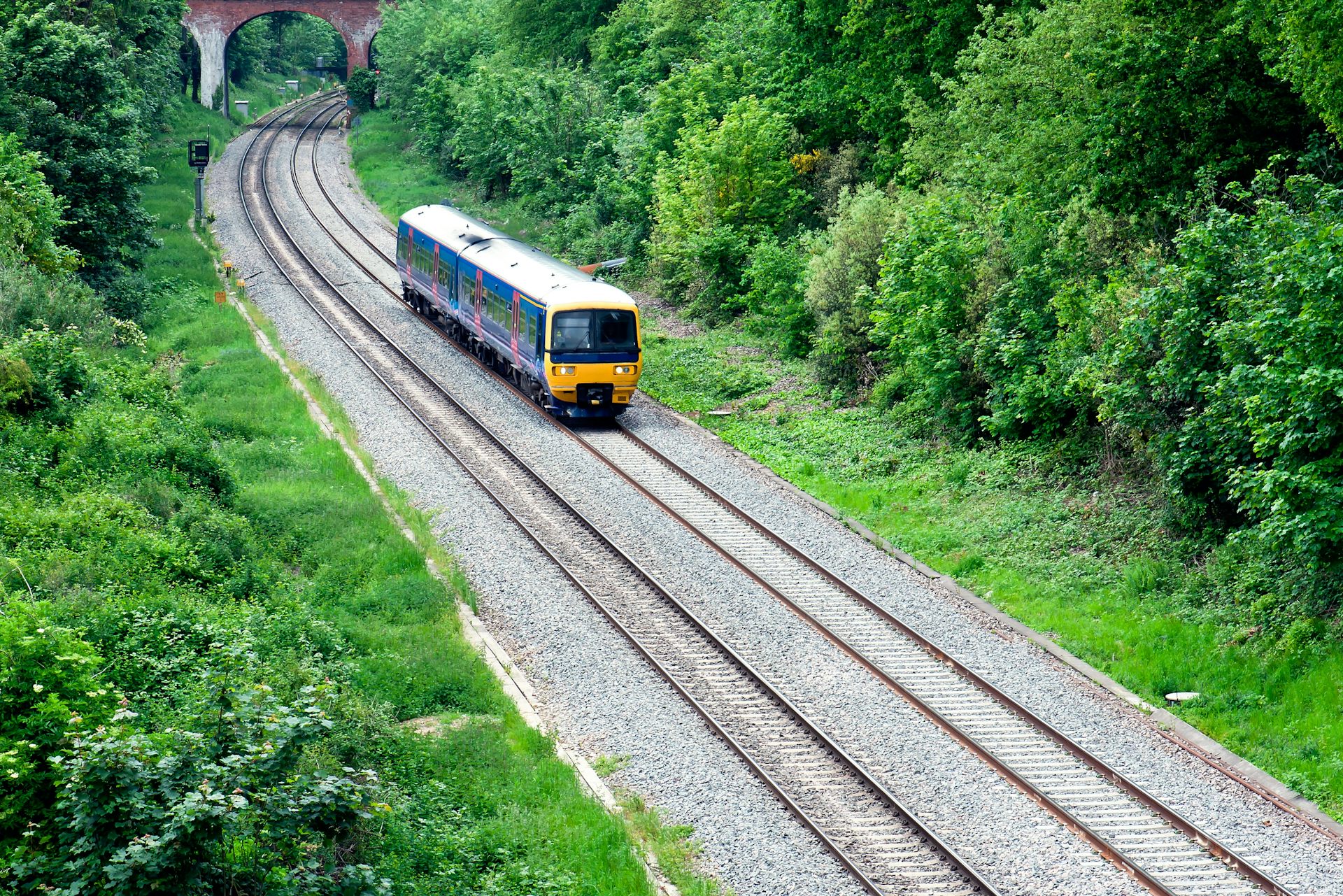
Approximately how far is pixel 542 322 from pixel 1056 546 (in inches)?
458

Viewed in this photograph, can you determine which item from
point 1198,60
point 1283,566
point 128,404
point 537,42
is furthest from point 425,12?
point 1283,566

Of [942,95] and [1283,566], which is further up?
[942,95]

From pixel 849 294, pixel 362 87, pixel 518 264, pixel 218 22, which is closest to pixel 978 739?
pixel 849 294

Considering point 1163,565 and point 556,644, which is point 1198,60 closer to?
point 1163,565

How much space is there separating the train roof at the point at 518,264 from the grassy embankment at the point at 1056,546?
3441 mm

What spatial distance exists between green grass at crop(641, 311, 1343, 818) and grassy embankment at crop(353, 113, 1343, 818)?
23 mm

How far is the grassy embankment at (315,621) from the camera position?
457 inches

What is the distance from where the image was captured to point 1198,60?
19.4 m

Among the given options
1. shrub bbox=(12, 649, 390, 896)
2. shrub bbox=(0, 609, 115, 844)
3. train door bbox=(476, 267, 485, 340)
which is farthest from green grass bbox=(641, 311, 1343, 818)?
shrub bbox=(0, 609, 115, 844)

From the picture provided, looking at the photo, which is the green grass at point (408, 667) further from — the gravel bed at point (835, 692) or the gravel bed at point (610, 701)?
the gravel bed at point (835, 692)

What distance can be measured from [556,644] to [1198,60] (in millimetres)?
12945

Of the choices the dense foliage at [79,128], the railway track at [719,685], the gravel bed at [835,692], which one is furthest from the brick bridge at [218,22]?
the gravel bed at [835,692]

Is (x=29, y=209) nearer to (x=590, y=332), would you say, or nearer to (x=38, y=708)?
(x=590, y=332)

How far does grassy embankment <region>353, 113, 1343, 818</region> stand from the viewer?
14.5 meters
